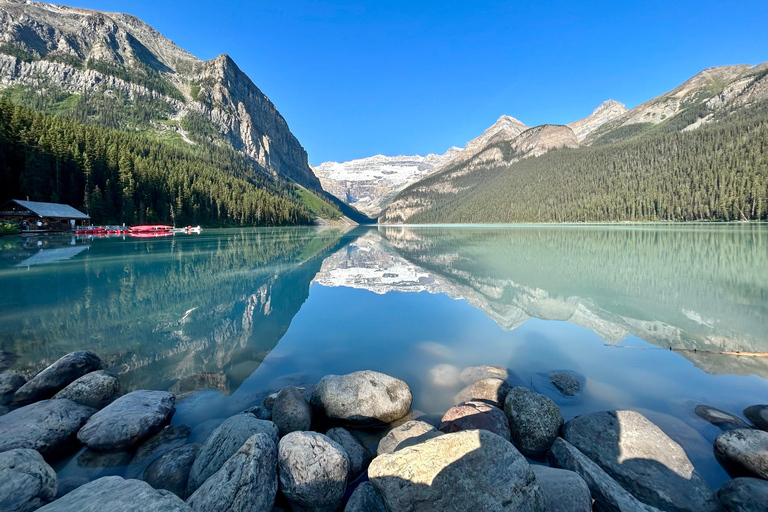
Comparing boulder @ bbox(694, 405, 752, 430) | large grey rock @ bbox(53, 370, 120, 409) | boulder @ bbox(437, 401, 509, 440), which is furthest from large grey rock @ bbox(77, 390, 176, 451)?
boulder @ bbox(694, 405, 752, 430)

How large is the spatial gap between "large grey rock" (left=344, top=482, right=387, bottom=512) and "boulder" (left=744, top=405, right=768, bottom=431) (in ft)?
24.8

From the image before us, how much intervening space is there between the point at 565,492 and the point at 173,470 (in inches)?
219

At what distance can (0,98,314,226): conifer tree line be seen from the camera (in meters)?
58.9

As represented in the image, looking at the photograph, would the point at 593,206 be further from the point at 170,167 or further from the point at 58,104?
the point at 58,104

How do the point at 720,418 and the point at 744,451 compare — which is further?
the point at 720,418

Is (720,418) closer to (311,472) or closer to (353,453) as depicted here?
(353,453)

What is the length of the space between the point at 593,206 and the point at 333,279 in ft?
519

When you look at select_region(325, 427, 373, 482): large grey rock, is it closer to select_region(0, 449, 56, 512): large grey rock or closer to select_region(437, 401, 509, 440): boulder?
select_region(437, 401, 509, 440): boulder

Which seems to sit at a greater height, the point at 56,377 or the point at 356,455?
the point at 56,377

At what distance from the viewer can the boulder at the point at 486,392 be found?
278 inches

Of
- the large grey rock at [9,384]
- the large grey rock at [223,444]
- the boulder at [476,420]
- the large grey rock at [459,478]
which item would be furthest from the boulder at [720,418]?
the large grey rock at [9,384]

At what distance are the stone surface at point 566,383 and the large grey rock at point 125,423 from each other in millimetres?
8811

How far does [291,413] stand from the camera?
20.3 feet

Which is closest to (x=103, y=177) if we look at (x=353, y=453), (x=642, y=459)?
(x=353, y=453)
